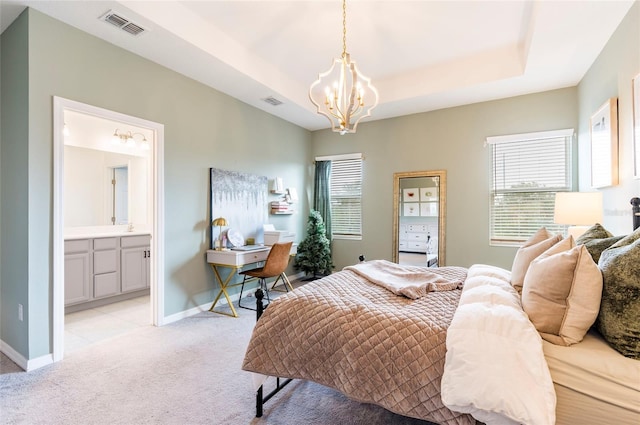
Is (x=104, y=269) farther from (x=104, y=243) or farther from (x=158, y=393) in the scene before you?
(x=158, y=393)

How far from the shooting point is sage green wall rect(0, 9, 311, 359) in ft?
8.02

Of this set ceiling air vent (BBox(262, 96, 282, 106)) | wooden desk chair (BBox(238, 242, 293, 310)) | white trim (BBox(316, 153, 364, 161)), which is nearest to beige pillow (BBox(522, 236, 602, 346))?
wooden desk chair (BBox(238, 242, 293, 310))

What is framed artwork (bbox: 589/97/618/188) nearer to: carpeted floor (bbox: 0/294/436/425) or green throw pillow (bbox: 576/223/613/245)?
green throw pillow (bbox: 576/223/613/245)

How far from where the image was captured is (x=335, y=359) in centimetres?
160

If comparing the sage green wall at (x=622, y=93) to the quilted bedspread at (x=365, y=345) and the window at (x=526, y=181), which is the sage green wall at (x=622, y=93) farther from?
the quilted bedspread at (x=365, y=345)

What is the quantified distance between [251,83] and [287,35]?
2.49 feet

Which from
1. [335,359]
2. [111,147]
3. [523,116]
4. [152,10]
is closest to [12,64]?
[152,10]

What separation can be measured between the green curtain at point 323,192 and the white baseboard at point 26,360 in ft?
12.9

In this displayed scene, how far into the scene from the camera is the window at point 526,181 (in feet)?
12.8

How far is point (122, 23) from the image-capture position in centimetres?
260

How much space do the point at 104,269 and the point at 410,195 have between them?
4.41m

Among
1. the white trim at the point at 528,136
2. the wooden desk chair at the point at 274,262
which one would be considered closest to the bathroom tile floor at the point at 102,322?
the wooden desk chair at the point at 274,262

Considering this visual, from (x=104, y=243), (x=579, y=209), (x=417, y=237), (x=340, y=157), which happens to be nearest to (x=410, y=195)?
(x=417, y=237)

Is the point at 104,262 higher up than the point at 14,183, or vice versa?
the point at 14,183
